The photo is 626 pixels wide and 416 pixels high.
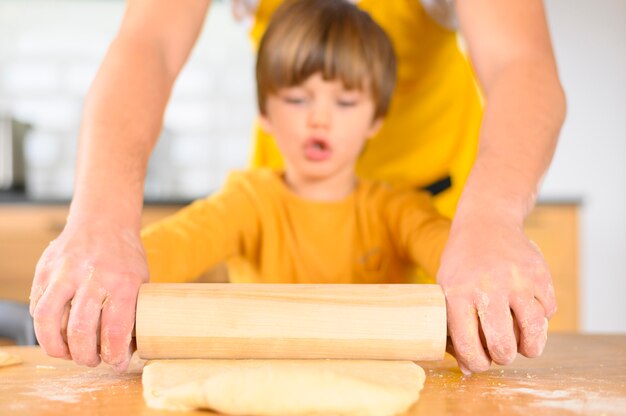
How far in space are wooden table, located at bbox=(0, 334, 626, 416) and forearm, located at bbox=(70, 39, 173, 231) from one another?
0.56 ft

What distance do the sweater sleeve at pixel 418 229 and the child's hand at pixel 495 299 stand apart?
375 millimetres

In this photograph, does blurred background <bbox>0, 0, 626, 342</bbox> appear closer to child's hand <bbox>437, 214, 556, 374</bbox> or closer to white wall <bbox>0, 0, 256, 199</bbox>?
white wall <bbox>0, 0, 256, 199</bbox>

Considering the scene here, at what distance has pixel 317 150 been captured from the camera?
1184mm

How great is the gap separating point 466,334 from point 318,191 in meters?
0.64

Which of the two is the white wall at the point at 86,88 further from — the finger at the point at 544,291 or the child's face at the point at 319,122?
the finger at the point at 544,291

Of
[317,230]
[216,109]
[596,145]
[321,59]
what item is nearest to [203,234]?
[317,230]

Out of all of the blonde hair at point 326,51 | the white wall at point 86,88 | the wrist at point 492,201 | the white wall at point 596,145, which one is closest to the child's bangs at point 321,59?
the blonde hair at point 326,51

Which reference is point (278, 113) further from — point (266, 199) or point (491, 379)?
point (491, 379)

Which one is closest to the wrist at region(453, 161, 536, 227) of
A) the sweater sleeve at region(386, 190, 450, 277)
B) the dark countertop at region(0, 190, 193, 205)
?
the sweater sleeve at region(386, 190, 450, 277)

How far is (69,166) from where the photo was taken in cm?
345

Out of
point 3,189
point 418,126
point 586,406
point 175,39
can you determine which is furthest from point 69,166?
point 586,406

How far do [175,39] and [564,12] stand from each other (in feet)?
9.93

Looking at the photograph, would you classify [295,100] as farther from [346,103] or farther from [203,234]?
[203,234]

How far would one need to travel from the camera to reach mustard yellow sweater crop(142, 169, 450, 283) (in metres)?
1.23
